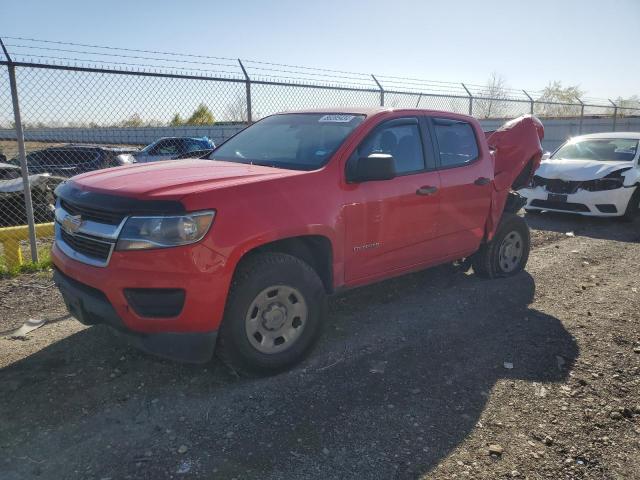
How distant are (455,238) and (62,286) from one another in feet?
10.8

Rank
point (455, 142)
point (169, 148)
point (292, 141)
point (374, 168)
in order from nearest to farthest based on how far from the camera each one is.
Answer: point (374, 168), point (292, 141), point (455, 142), point (169, 148)

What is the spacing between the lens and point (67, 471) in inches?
97.0

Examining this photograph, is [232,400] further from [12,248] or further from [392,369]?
[12,248]

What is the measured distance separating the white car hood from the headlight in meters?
7.77

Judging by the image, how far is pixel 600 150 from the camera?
9.51 m

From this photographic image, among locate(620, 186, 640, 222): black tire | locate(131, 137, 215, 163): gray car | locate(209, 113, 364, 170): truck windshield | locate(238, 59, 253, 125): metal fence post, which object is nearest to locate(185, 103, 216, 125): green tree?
locate(238, 59, 253, 125): metal fence post

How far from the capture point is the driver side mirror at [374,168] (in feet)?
11.5

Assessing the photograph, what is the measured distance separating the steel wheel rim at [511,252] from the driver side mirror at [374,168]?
8.27 feet

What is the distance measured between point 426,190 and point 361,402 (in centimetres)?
191

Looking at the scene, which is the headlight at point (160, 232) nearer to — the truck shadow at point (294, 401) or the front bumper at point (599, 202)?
the truck shadow at point (294, 401)

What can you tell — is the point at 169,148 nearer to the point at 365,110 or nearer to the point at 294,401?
the point at 365,110

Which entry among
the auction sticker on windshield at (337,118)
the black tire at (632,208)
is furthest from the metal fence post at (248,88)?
the black tire at (632,208)

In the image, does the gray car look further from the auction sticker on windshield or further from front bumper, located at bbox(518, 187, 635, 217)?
the auction sticker on windshield

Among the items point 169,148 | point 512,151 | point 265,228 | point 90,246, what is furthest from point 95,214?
point 169,148
